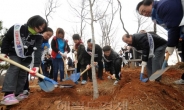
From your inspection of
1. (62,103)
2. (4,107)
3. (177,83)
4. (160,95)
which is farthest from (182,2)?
(4,107)

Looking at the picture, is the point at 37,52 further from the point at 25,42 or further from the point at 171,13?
the point at 171,13

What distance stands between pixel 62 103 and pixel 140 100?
1.24 meters

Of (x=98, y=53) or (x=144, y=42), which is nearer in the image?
(x=144, y=42)

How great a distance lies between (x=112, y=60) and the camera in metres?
5.59

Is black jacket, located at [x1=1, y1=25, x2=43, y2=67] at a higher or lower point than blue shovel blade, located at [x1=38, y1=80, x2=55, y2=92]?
higher

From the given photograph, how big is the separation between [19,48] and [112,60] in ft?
10.5

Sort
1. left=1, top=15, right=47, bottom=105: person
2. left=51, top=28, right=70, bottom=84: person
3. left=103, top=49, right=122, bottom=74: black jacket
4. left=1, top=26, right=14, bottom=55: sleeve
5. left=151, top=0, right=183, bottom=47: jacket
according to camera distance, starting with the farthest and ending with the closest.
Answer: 1. left=103, top=49, right=122, bottom=74: black jacket
2. left=51, top=28, right=70, bottom=84: person
3. left=1, top=26, right=14, bottom=55: sleeve
4. left=1, top=15, right=47, bottom=105: person
5. left=151, top=0, right=183, bottom=47: jacket

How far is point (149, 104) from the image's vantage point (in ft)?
8.41

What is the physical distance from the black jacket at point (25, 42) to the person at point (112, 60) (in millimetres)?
2394

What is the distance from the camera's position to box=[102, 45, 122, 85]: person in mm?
5205

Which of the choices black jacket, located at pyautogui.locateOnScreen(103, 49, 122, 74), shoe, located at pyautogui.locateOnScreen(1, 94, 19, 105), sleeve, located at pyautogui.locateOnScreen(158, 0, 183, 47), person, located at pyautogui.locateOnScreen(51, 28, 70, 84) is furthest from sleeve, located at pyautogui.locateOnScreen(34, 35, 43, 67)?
black jacket, located at pyautogui.locateOnScreen(103, 49, 122, 74)

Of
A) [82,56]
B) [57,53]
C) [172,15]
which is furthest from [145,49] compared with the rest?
[57,53]

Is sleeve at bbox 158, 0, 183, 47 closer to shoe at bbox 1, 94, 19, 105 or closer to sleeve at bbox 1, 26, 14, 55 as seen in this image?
sleeve at bbox 1, 26, 14, 55

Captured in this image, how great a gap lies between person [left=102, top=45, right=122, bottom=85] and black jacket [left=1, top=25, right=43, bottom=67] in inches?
94.3
